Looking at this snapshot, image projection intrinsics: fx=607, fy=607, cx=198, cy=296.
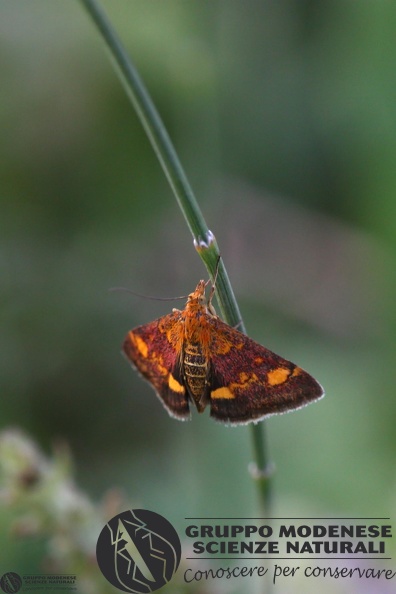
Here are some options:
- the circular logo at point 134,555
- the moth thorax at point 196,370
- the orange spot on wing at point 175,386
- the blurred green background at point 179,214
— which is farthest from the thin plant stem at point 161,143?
the blurred green background at point 179,214

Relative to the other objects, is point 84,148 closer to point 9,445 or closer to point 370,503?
point 9,445

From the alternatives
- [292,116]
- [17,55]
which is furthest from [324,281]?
[17,55]

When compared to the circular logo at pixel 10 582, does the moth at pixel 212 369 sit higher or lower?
higher

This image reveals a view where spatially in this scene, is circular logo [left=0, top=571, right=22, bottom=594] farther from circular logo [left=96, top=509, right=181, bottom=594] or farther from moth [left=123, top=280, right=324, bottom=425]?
moth [left=123, top=280, right=324, bottom=425]

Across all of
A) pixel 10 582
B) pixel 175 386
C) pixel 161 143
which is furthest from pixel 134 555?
pixel 161 143

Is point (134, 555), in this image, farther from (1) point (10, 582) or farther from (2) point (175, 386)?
(1) point (10, 582)

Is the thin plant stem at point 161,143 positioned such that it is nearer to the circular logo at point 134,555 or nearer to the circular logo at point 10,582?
the circular logo at point 134,555
